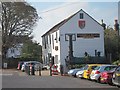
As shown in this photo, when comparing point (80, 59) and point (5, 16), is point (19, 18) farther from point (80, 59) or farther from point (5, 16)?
point (80, 59)

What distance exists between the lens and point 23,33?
7181cm

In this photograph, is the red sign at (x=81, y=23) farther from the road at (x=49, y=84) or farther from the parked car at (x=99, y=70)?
the parked car at (x=99, y=70)

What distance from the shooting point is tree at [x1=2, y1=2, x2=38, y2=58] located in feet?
231

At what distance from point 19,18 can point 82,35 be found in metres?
17.3

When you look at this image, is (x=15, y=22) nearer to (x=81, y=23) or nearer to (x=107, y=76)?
(x=81, y=23)

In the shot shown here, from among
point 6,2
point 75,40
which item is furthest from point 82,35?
point 6,2

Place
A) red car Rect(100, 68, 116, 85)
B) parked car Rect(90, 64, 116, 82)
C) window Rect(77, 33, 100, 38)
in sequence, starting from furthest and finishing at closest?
window Rect(77, 33, 100, 38) → parked car Rect(90, 64, 116, 82) → red car Rect(100, 68, 116, 85)

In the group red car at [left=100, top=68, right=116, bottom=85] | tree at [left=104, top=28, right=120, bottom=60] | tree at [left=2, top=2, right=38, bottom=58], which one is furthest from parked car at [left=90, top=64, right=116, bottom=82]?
tree at [left=2, top=2, right=38, bottom=58]

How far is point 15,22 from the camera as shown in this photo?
70.6m

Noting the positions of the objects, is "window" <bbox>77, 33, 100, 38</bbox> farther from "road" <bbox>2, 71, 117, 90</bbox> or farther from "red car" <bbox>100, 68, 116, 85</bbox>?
"red car" <bbox>100, 68, 116, 85</bbox>

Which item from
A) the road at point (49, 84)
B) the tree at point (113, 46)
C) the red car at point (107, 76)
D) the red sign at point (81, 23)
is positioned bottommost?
the road at point (49, 84)

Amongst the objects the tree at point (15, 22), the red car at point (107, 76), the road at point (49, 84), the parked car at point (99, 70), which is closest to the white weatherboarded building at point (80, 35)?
the tree at point (15, 22)

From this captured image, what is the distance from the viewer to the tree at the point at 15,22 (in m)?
70.5

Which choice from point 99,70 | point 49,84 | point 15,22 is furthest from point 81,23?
point 49,84
